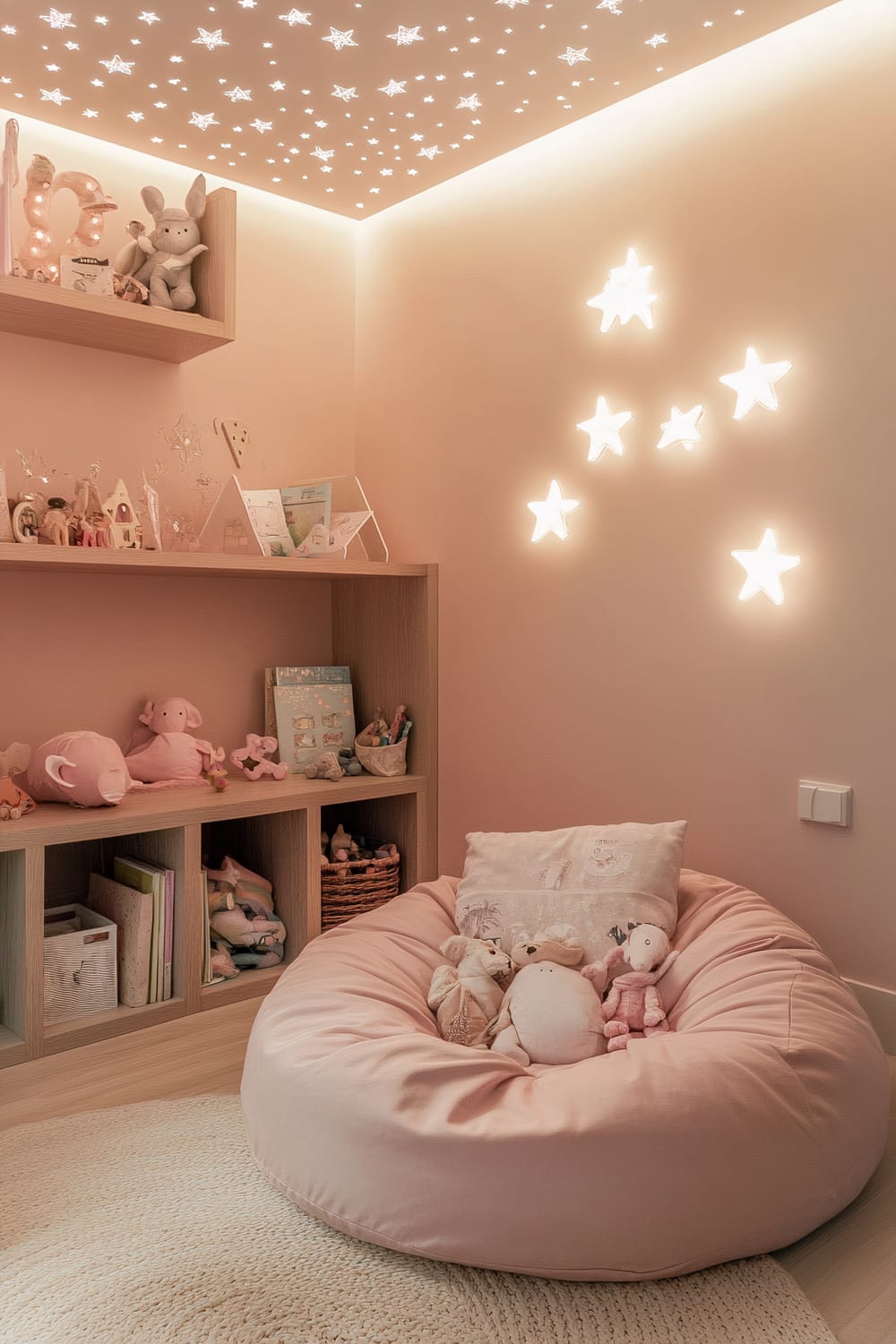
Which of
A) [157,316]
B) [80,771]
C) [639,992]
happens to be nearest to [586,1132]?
[639,992]

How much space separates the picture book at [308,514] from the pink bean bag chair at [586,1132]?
1.38 metres

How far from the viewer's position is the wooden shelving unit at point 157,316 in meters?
2.36

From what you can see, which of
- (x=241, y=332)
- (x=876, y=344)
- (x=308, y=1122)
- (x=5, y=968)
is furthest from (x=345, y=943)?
(x=241, y=332)

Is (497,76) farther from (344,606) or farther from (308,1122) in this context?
(308,1122)

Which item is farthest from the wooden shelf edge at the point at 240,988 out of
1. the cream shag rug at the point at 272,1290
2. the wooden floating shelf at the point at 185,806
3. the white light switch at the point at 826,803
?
the white light switch at the point at 826,803

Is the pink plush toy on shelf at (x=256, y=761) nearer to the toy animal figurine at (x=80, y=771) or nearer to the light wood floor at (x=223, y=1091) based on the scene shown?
the toy animal figurine at (x=80, y=771)

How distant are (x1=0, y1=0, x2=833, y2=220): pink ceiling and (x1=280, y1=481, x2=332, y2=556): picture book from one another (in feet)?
2.90

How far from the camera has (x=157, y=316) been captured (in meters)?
2.47

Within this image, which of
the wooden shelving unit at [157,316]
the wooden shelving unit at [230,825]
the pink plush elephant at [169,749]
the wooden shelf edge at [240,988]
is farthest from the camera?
the pink plush elephant at [169,749]

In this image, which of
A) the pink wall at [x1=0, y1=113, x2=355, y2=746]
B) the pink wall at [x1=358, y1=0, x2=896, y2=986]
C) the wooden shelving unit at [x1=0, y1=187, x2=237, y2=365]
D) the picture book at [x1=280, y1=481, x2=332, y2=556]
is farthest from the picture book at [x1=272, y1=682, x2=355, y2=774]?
the wooden shelving unit at [x1=0, y1=187, x2=237, y2=365]

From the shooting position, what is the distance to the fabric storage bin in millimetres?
2301

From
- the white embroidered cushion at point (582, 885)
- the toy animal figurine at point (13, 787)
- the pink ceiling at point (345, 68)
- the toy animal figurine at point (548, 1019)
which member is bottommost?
the toy animal figurine at point (548, 1019)

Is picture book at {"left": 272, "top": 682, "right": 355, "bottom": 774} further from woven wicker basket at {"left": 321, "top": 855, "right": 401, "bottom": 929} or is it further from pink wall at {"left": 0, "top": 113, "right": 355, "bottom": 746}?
woven wicker basket at {"left": 321, "top": 855, "right": 401, "bottom": 929}

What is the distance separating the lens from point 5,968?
2293mm
